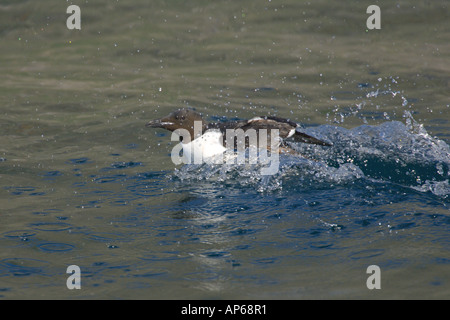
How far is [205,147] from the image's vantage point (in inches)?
271

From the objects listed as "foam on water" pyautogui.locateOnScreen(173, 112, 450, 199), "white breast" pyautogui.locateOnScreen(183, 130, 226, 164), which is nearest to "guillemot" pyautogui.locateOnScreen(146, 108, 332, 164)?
"white breast" pyautogui.locateOnScreen(183, 130, 226, 164)

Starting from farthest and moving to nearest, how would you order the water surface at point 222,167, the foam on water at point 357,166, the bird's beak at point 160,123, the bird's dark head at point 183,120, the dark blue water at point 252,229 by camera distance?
the bird's dark head at point 183,120
the bird's beak at point 160,123
the foam on water at point 357,166
the water surface at point 222,167
the dark blue water at point 252,229

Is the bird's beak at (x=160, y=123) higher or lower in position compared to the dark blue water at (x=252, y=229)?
higher

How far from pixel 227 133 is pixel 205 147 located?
0.92ft

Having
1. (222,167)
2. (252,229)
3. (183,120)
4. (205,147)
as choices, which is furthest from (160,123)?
(252,229)

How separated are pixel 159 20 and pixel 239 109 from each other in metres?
3.95

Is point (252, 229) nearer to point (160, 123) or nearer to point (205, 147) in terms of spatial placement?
point (205, 147)

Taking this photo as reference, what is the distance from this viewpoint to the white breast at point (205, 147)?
269 inches

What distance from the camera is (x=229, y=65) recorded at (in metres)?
10.9

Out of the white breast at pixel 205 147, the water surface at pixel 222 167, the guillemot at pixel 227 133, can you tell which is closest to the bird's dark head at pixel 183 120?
the guillemot at pixel 227 133

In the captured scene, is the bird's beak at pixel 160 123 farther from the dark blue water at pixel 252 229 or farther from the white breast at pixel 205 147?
the dark blue water at pixel 252 229

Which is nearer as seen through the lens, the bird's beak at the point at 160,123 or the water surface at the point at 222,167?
the water surface at the point at 222,167
